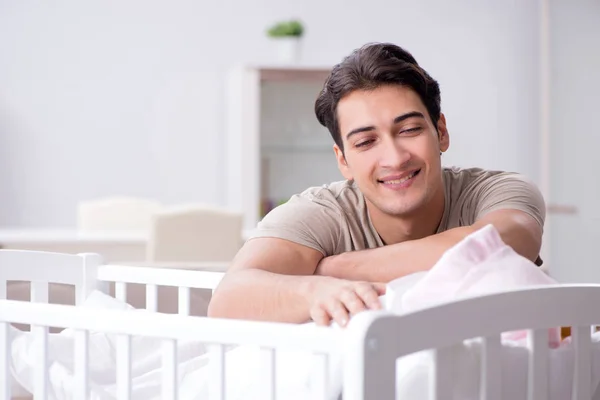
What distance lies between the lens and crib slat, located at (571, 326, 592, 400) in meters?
1.02

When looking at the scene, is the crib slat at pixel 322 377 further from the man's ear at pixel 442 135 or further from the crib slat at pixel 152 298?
the crib slat at pixel 152 298

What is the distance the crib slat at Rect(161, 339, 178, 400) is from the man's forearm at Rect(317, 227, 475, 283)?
0.39 metres

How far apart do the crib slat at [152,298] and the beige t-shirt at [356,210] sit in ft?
1.01

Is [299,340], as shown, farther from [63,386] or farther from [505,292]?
[63,386]

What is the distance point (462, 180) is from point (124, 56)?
3.47 m

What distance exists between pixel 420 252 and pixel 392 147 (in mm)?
173

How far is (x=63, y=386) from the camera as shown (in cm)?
133

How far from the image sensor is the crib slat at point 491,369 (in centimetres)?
Result: 94

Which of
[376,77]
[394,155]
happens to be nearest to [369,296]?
[394,155]

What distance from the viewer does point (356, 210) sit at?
59.3 inches

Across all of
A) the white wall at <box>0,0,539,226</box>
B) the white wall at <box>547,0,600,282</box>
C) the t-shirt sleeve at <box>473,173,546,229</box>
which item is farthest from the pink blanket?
the white wall at <box>0,0,539,226</box>

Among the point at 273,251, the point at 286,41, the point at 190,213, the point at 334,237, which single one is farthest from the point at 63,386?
the point at 286,41

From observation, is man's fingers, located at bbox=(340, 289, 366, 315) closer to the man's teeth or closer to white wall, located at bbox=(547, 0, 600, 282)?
the man's teeth

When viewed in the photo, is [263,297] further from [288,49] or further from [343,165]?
[288,49]
